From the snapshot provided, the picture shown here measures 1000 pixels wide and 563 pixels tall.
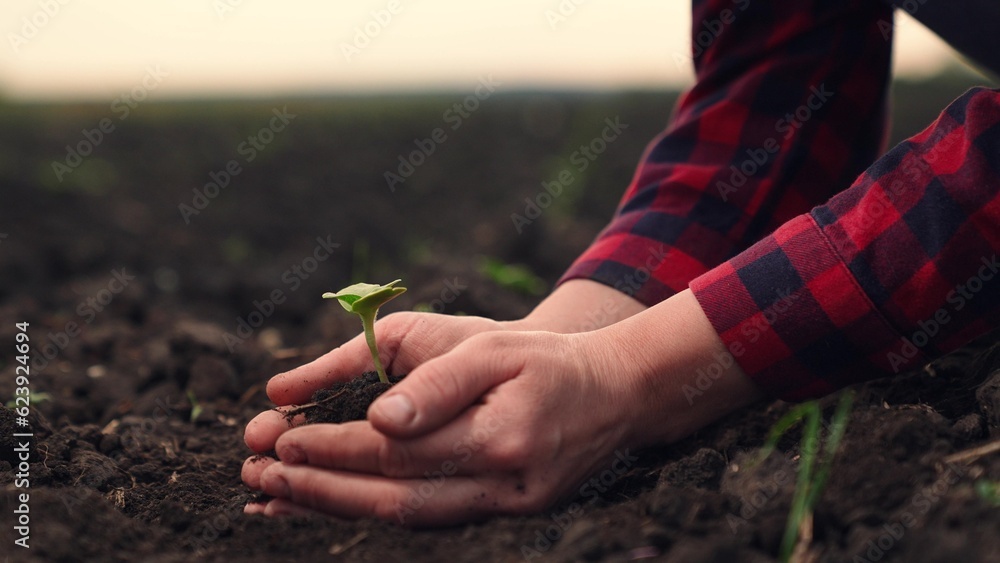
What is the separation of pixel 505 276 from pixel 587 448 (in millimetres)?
1520

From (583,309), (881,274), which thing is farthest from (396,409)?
(881,274)

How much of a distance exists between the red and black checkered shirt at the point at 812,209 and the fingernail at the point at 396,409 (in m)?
0.61

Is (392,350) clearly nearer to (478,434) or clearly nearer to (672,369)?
(478,434)

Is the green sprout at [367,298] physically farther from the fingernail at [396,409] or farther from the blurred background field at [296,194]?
the blurred background field at [296,194]

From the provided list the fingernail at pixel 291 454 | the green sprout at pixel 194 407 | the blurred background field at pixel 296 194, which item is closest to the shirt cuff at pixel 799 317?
the fingernail at pixel 291 454

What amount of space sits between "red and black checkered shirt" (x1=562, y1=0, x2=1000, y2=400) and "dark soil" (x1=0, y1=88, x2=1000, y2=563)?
0.51 ft

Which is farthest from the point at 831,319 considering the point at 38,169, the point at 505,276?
the point at 38,169

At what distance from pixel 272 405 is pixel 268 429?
0.65m

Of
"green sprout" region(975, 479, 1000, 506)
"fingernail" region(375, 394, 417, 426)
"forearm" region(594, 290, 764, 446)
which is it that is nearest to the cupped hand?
"fingernail" region(375, 394, 417, 426)

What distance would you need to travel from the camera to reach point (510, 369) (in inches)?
53.8

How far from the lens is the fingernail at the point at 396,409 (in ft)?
4.13

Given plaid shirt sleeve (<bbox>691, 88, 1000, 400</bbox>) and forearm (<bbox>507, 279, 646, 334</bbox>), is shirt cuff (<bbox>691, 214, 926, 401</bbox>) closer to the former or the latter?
plaid shirt sleeve (<bbox>691, 88, 1000, 400</bbox>)

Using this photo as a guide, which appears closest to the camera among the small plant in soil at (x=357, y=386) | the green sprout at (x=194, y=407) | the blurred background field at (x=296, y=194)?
the small plant in soil at (x=357, y=386)

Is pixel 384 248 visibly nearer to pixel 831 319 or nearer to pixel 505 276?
pixel 505 276
